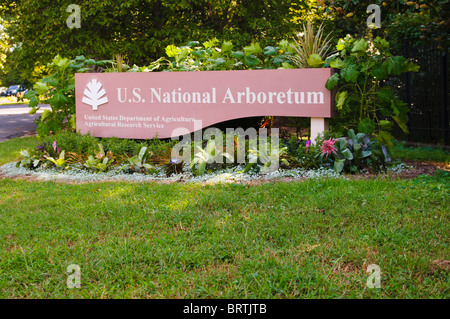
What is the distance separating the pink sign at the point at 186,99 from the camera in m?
6.59

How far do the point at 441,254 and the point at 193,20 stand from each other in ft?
37.8

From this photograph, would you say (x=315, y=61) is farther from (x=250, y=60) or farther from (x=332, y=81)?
(x=250, y=60)

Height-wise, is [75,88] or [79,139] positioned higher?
[75,88]

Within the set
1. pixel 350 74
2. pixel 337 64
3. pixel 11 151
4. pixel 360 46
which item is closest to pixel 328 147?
pixel 350 74

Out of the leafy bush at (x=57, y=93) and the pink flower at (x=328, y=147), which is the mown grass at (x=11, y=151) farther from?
the pink flower at (x=328, y=147)

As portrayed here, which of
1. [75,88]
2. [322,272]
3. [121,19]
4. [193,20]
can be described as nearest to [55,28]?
[121,19]

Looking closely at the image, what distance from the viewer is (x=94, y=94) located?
7953 millimetres

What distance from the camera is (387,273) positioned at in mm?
3135

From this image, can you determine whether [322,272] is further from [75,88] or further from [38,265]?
[75,88]

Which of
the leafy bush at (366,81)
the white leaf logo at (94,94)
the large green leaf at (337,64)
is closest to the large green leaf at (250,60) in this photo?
the leafy bush at (366,81)

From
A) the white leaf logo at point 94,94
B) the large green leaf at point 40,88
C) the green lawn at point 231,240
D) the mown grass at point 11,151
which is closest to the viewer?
the green lawn at point 231,240

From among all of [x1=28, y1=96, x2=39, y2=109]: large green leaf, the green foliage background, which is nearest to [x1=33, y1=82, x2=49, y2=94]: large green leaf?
[x1=28, y1=96, x2=39, y2=109]: large green leaf

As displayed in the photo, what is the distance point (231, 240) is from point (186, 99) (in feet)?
12.9

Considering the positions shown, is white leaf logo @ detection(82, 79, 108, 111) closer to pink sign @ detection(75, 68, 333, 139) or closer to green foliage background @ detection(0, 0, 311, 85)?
pink sign @ detection(75, 68, 333, 139)
